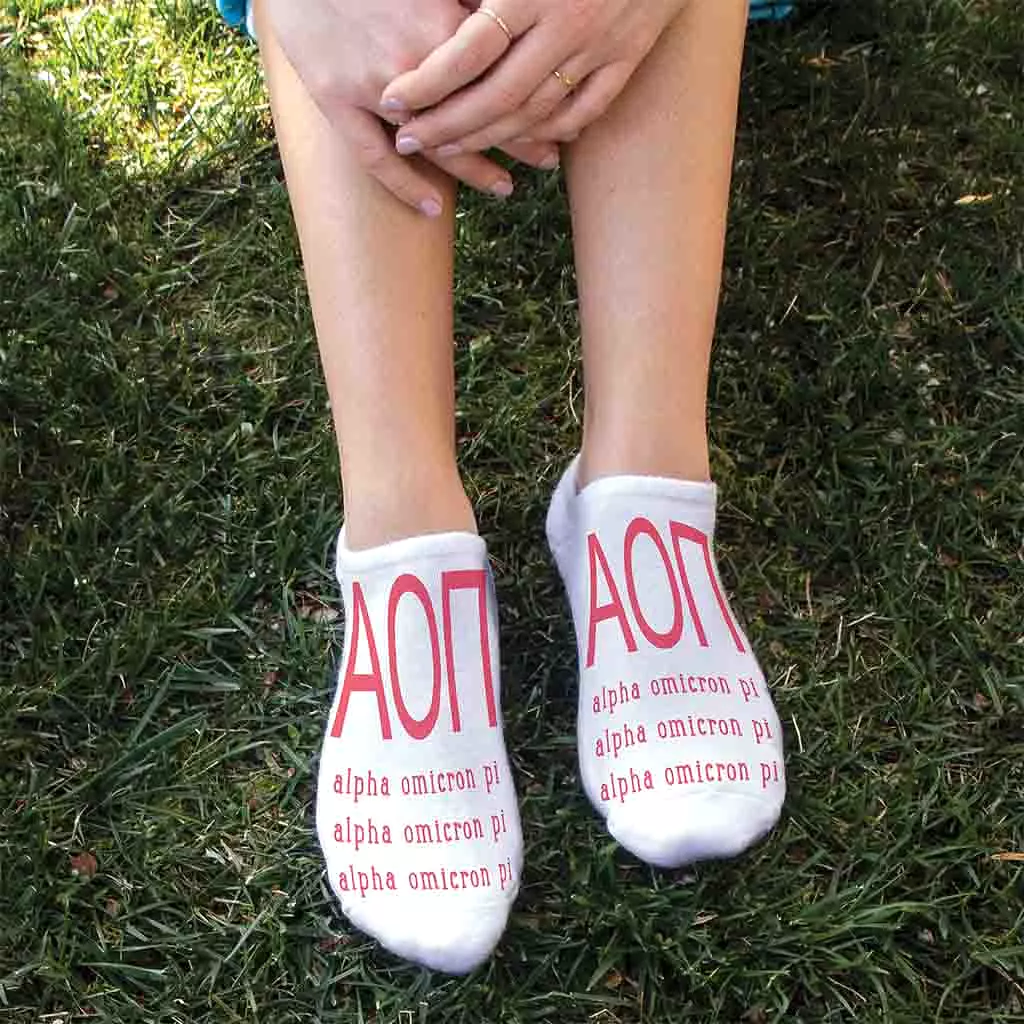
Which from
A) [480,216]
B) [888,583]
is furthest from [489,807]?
[480,216]

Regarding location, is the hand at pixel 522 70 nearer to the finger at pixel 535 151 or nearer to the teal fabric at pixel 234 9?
the finger at pixel 535 151

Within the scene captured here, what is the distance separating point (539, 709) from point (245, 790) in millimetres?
293

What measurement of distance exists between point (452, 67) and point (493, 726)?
1.82 ft

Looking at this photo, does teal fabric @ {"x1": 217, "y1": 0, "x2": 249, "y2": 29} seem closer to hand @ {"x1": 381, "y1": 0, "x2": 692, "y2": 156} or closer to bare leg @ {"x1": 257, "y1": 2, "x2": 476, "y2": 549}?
bare leg @ {"x1": 257, "y1": 2, "x2": 476, "y2": 549}

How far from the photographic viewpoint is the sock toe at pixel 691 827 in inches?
39.8

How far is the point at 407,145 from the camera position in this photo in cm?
99

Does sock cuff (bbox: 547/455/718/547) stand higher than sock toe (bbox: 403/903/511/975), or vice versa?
sock cuff (bbox: 547/455/718/547)

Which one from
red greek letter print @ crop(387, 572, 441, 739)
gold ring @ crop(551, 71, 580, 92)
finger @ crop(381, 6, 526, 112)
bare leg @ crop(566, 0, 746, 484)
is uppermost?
finger @ crop(381, 6, 526, 112)

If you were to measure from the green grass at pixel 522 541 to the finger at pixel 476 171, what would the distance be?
14.3 inches

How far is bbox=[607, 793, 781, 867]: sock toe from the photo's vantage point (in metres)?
1.01

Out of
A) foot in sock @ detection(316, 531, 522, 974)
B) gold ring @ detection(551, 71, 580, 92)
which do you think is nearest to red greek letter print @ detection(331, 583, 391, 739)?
foot in sock @ detection(316, 531, 522, 974)

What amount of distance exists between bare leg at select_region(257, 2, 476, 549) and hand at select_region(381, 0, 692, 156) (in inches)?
2.9

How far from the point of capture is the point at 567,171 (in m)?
1.11

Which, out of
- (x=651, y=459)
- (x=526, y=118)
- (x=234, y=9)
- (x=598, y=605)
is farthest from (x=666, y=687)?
(x=234, y=9)
